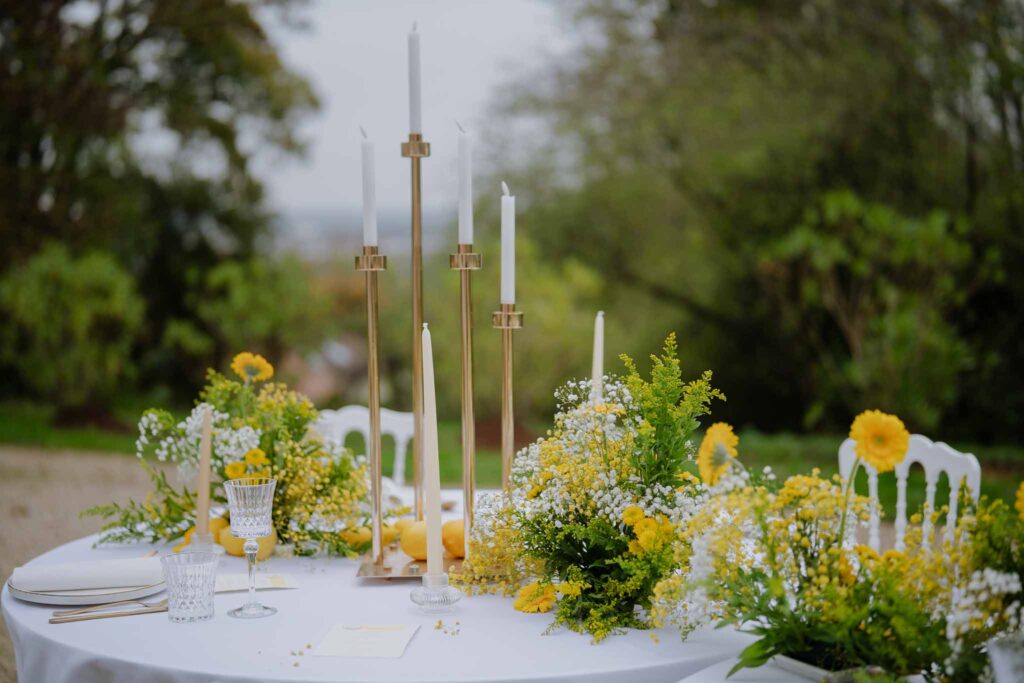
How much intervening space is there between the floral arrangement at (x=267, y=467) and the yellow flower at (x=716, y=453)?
1.06 meters

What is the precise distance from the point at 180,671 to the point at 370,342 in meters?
0.86

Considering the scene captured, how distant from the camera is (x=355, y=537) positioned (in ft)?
7.93

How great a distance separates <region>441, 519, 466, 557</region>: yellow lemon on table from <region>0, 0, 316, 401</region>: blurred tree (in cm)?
714

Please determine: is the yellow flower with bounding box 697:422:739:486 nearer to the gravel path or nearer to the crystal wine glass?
the crystal wine glass

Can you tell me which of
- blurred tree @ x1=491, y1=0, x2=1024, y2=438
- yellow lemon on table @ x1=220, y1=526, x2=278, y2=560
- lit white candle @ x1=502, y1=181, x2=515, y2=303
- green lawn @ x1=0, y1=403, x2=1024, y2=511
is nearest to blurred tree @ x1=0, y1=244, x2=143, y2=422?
green lawn @ x1=0, y1=403, x2=1024, y2=511

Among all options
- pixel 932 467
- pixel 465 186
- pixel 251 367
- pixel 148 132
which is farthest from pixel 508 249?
pixel 148 132

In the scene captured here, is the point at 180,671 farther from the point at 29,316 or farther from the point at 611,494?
the point at 29,316

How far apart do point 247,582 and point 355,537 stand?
319 mm

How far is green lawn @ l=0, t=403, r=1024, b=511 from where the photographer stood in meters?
6.34

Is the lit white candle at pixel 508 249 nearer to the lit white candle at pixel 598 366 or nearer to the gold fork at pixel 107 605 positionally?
the lit white candle at pixel 598 366

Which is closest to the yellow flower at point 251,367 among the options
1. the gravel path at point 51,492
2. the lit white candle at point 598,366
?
the lit white candle at point 598,366

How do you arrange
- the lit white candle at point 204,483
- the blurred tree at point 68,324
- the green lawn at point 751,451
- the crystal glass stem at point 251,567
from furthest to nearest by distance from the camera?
the blurred tree at point 68,324 < the green lawn at point 751,451 < the lit white candle at point 204,483 < the crystal glass stem at point 251,567

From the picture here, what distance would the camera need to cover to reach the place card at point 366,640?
175 centimetres

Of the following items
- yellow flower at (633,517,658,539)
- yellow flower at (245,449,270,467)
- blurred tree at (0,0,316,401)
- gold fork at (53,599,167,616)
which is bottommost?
gold fork at (53,599,167,616)
